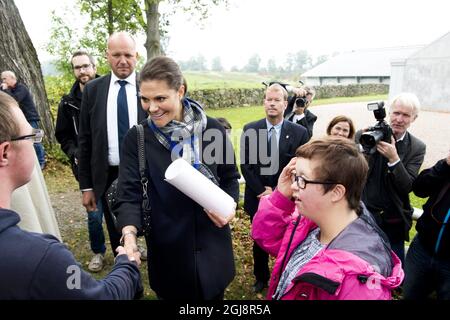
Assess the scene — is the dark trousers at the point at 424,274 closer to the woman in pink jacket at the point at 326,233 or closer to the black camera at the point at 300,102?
the woman in pink jacket at the point at 326,233

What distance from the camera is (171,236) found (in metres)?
2.15

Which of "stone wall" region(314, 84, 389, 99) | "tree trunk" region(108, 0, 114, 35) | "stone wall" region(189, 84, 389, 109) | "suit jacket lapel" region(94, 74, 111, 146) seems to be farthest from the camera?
"stone wall" region(314, 84, 389, 99)

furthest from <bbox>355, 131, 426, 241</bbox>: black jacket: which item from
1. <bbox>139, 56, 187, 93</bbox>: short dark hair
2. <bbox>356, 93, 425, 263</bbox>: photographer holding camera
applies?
<bbox>139, 56, 187, 93</bbox>: short dark hair

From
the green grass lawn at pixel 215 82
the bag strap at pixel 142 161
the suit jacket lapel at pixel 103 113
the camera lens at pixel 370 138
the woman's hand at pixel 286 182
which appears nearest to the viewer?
the woman's hand at pixel 286 182

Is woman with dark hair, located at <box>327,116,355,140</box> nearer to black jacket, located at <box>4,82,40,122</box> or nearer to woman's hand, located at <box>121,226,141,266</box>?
woman's hand, located at <box>121,226,141,266</box>

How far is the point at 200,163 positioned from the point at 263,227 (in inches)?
22.4

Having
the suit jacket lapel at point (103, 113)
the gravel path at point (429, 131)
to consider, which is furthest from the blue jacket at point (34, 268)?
the gravel path at point (429, 131)

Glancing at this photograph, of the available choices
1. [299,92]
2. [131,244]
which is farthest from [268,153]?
[131,244]

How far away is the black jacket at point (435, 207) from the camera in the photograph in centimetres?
251

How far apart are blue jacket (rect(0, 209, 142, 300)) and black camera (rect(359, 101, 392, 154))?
231cm

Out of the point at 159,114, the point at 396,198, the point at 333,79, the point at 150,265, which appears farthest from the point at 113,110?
the point at 333,79

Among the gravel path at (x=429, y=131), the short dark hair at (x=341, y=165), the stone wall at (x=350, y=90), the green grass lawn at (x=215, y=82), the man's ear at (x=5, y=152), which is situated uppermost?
the man's ear at (x=5, y=152)

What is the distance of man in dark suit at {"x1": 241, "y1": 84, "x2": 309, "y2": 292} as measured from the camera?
12.5 feet

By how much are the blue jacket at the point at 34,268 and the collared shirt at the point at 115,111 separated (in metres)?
1.90
